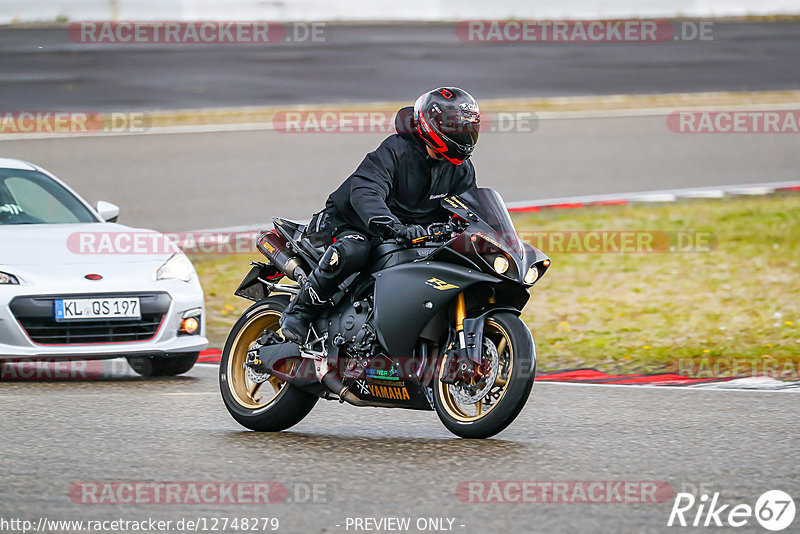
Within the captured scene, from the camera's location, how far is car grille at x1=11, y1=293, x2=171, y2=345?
9.09 metres

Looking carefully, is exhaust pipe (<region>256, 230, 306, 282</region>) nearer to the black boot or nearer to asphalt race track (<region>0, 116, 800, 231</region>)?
the black boot

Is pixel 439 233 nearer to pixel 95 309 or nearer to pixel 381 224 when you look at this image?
pixel 381 224

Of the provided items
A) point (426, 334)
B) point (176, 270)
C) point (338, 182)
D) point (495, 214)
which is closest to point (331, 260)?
→ point (426, 334)

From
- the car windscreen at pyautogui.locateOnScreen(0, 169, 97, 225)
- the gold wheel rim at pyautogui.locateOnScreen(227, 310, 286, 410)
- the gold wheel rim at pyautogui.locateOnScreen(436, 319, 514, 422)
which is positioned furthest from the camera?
the car windscreen at pyautogui.locateOnScreen(0, 169, 97, 225)

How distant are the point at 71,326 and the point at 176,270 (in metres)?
0.96

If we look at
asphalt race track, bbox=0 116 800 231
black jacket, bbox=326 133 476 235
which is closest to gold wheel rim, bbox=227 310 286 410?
black jacket, bbox=326 133 476 235

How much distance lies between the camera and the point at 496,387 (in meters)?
6.79

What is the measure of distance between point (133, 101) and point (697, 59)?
10.5 m

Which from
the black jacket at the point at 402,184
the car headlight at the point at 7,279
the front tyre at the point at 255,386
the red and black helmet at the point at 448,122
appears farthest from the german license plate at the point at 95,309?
the red and black helmet at the point at 448,122

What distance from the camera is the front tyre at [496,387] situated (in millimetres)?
6512

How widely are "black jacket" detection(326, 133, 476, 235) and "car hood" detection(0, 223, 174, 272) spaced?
2.76 metres

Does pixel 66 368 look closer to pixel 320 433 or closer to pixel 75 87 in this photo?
pixel 320 433

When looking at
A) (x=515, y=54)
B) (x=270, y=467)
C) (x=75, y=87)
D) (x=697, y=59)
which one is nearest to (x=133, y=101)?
(x=75, y=87)

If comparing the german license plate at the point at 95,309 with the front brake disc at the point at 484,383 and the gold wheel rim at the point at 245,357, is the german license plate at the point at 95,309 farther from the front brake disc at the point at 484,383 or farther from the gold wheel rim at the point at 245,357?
the front brake disc at the point at 484,383
